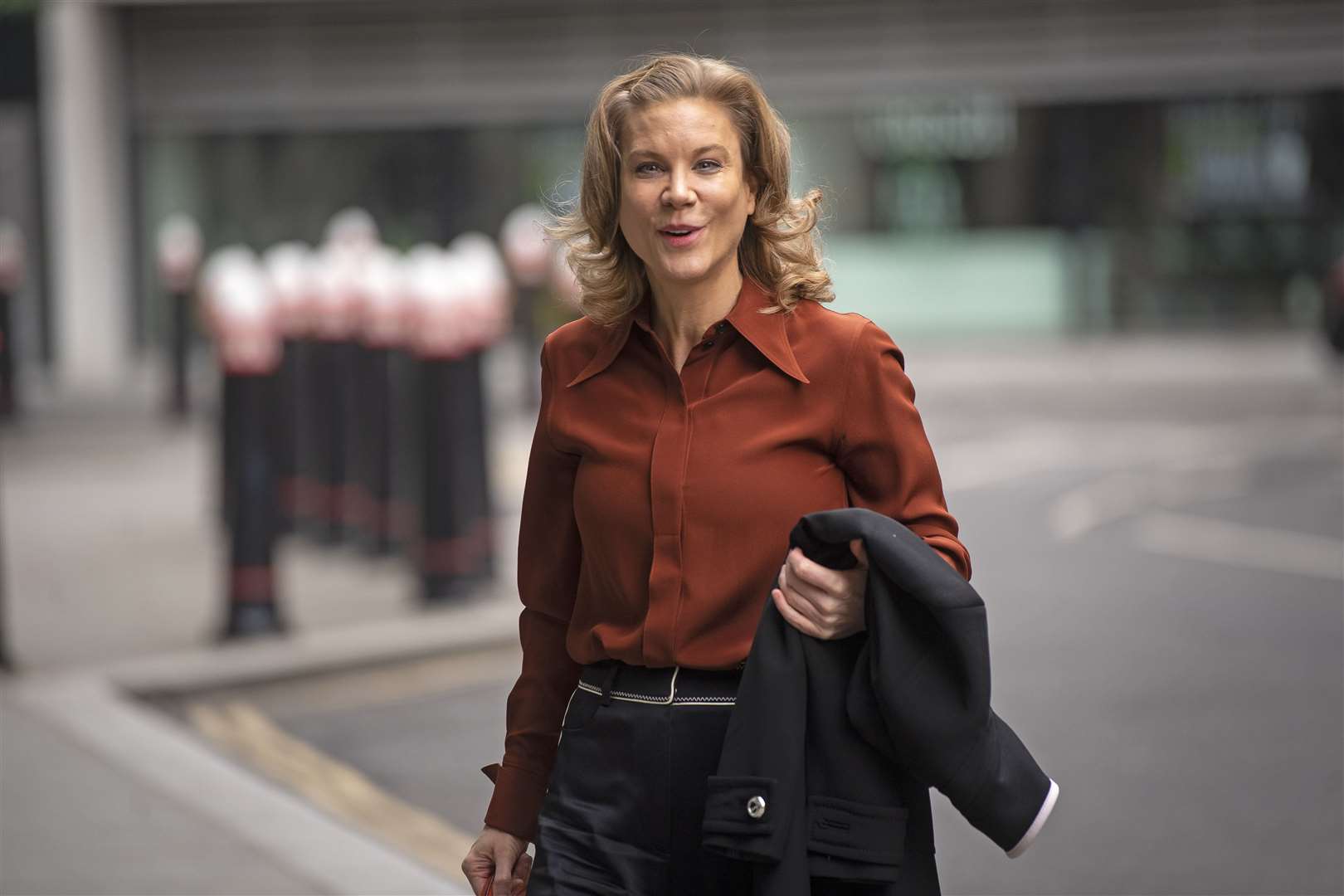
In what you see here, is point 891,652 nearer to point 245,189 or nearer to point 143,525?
point 143,525

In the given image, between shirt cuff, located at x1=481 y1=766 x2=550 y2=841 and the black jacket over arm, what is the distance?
0.48 metres

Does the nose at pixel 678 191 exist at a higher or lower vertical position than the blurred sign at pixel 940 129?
lower

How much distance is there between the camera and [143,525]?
12.6m

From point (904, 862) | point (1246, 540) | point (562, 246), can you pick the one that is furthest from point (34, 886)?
point (1246, 540)

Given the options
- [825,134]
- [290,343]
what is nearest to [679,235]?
[290,343]

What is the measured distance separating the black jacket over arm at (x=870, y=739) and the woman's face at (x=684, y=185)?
0.45 meters

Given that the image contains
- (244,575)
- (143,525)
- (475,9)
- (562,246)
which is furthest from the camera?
(475,9)

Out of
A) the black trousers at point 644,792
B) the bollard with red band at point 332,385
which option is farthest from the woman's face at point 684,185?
the bollard with red band at point 332,385

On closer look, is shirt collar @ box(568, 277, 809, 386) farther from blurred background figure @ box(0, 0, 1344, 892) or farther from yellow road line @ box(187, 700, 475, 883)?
yellow road line @ box(187, 700, 475, 883)

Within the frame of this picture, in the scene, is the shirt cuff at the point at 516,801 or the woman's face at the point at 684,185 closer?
the woman's face at the point at 684,185

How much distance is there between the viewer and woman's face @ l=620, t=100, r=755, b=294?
2.63m

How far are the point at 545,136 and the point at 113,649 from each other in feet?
67.2

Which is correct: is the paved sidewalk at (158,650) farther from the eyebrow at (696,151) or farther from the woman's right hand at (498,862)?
the eyebrow at (696,151)

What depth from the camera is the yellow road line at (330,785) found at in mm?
5633
